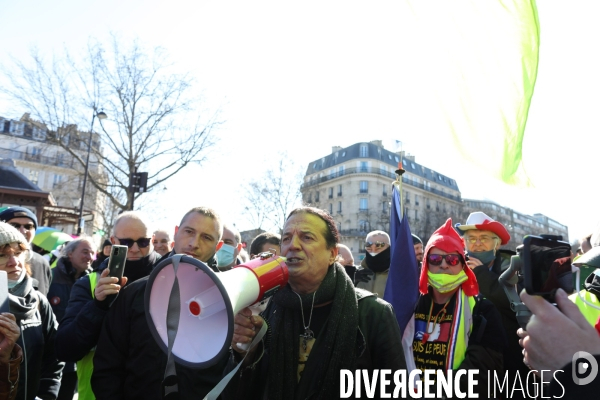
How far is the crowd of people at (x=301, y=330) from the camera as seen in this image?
64.9 inches

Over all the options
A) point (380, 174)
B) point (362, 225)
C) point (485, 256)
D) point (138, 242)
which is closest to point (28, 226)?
point (138, 242)

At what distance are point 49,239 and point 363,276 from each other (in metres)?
6.56

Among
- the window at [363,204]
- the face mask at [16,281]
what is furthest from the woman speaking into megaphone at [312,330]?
the window at [363,204]

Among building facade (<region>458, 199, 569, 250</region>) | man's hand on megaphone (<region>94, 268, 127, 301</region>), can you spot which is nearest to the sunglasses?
man's hand on megaphone (<region>94, 268, 127, 301</region>)

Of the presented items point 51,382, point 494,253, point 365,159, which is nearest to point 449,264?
point 494,253

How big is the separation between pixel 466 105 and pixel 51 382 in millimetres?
3170

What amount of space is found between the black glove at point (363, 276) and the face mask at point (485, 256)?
1310mm

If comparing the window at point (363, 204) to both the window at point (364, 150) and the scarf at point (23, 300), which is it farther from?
the scarf at point (23, 300)

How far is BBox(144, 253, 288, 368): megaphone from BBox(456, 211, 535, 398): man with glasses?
235 cm

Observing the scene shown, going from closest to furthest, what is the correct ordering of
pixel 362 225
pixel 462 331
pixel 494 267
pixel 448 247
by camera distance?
pixel 462 331 < pixel 448 247 < pixel 494 267 < pixel 362 225

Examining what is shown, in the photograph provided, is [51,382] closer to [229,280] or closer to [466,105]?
[229,280]

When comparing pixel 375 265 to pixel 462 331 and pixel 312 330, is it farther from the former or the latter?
pixel 312 330

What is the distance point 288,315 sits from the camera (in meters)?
2.20

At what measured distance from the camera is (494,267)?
385cm
